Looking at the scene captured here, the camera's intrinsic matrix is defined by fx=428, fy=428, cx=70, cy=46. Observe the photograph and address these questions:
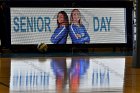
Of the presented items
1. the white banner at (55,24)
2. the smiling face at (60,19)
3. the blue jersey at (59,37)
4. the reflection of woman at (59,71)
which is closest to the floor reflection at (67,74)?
the reflection of woman at (59,71)

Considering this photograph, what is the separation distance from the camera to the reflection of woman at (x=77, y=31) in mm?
10480

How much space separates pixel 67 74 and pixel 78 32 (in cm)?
367

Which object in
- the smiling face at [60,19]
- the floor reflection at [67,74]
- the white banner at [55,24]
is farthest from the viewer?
the smiling face at [60,19]

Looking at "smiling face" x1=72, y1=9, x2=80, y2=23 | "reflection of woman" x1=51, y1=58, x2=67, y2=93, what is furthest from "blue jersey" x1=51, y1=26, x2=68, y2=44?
"reflection of woman" x1=51, y1=58, x2=67, y2=93

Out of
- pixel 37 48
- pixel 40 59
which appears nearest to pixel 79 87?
pixel 40 59

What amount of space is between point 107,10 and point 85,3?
58cm

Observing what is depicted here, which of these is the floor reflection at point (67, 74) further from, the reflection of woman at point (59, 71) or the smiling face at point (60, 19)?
the smiling face at point (60, 19)

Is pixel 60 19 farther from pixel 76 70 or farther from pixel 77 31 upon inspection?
pixel 76 70

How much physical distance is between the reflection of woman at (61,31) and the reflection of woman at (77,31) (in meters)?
0.13

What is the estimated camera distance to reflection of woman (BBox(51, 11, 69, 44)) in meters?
10.5

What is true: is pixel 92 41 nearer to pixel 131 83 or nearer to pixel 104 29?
pixel 104 29

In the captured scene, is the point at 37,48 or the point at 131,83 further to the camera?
the point at 37,48

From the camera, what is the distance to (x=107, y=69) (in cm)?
759

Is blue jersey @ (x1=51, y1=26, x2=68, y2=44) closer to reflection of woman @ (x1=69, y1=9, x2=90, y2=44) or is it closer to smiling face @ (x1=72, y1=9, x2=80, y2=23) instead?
reflection of woman @ (x1=69, y1=9, x2=90, y2=44)
